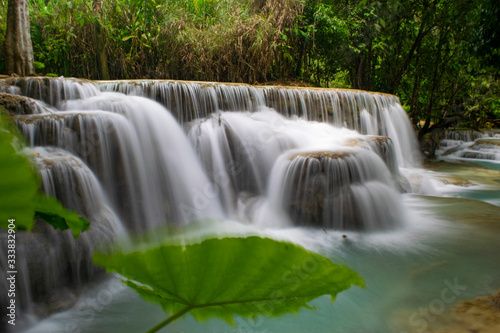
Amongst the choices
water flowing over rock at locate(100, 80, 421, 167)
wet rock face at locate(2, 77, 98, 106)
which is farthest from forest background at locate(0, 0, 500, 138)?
wet rock face at locate(2, 77, 98, 106)

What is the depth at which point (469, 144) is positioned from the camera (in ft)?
35.9

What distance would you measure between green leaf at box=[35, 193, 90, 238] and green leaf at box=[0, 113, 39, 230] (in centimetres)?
11

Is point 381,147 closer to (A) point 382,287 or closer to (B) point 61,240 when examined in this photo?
(A) point 382,287

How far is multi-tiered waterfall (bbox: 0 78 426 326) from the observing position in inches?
121

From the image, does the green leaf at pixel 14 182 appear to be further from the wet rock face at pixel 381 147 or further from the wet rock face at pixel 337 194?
the wet rock face at pixel 381 147

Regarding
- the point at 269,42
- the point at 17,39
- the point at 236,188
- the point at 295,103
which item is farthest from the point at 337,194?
the point at 17,39

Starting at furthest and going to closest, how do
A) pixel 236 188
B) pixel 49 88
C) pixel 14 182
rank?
pixel 236 188, pixel 49 88, pixel 14 182

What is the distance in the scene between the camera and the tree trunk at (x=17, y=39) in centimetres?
636

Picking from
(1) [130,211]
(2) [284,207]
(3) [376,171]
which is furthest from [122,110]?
(3) [376,171]

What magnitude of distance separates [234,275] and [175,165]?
436 cm

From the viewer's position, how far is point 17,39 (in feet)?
21.0

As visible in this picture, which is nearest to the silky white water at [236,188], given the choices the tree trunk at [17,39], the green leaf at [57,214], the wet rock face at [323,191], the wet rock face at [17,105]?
the wet rock face at [323,191]

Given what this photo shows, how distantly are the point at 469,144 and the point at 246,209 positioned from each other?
31.9 feet

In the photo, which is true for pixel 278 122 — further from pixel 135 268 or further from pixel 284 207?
pixel 135 268
